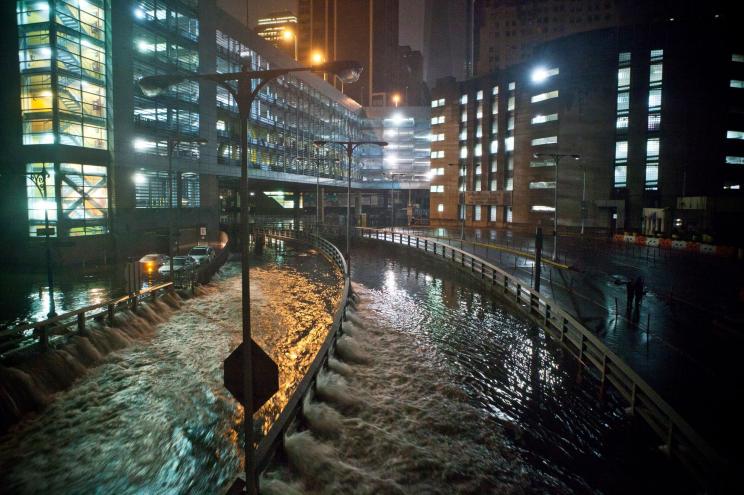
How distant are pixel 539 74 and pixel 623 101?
13892mm

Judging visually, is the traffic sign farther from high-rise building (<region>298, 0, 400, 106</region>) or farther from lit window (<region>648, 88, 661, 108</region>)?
high-rise building (<region>298, 0, 400, 106</region>)

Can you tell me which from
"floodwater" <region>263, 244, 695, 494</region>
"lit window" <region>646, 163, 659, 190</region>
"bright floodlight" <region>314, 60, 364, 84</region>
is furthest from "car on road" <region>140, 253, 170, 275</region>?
"lit window" <region>646, 163, 659, 190</region>

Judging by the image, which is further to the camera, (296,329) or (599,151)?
(599,151)

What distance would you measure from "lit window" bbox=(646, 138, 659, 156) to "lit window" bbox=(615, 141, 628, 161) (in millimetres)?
2748

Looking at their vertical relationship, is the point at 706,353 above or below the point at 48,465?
above

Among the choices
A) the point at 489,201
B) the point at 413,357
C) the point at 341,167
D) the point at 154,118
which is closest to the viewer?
the point at 413,357

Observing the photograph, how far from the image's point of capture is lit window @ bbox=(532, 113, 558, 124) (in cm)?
6491

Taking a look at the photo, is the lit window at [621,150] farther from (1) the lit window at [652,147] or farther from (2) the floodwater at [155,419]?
(2) the floodwater at [155,419]

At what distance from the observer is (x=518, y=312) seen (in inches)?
768

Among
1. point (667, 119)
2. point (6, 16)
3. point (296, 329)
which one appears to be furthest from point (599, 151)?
point (6, 16)

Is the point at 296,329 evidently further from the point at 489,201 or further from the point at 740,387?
the point at 489,201

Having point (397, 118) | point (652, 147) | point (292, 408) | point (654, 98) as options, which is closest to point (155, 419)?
point (292, 408)

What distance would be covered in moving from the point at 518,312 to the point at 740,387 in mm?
9357

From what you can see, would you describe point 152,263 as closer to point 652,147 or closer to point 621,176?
point 621,176
